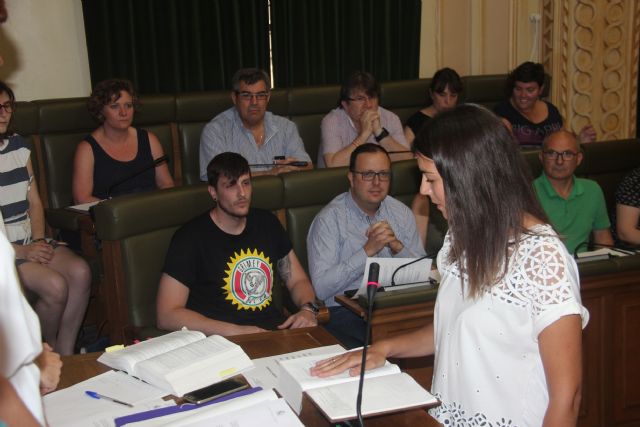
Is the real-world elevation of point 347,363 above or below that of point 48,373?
below

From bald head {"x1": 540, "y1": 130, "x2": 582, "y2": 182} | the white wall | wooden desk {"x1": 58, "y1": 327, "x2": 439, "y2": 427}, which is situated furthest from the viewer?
the white wall

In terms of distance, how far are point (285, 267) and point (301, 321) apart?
1.32 feet

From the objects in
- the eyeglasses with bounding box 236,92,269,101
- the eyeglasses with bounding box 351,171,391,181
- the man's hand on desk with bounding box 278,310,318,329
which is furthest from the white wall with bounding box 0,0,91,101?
the man's hand on desk with bounding box 278,310,318,329

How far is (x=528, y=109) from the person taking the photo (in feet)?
17.4

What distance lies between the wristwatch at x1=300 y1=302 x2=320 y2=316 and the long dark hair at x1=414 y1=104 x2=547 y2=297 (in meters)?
1.56

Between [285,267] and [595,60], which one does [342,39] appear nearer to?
[595,60]

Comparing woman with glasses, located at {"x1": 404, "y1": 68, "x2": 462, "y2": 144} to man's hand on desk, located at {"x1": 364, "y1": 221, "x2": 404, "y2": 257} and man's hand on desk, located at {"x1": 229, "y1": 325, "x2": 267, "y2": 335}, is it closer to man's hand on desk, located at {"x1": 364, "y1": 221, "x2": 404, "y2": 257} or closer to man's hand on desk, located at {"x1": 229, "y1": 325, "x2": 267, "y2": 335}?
man's hand on desk, located at {"x1": 364, "y1": 221, "x2": 404, "y2": 257}

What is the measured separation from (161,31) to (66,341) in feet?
7.78

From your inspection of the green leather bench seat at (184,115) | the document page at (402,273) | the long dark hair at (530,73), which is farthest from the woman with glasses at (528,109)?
the document page at (402,273)

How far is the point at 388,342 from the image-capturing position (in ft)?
6.31

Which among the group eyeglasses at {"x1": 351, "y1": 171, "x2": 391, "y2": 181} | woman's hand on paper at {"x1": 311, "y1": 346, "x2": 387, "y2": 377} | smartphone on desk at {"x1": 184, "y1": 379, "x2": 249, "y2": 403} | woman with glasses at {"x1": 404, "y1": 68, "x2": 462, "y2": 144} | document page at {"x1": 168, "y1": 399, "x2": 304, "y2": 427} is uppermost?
woman with glasses at {"x1": 404, "y1": 68, "x2": 462, "y2": 144}

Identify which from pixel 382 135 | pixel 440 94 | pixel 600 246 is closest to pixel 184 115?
pixel 382 135

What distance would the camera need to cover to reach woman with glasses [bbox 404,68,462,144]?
5.14 m

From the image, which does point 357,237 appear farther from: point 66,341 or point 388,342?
point 388,342
